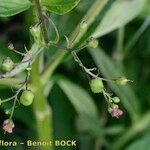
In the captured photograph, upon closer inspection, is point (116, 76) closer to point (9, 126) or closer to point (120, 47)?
point (120, 47)

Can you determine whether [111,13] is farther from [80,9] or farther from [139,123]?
[139,123]

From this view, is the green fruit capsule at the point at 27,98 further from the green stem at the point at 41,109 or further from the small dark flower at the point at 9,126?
the green stem at the point at 41,109

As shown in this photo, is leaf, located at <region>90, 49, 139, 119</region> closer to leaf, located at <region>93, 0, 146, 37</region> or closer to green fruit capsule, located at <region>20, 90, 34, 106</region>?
leaf, located at <region>93, 0, 146, 37</region>

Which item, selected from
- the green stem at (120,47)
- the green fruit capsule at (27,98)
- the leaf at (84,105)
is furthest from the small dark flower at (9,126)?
the green stem at (120,47)

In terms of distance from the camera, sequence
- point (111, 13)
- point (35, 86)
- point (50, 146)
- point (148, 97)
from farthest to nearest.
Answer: point (148, 97) → point (111, 13) → point (50, 146) → point (35, 86)

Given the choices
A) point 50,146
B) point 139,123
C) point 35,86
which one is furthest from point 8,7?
point 139,123

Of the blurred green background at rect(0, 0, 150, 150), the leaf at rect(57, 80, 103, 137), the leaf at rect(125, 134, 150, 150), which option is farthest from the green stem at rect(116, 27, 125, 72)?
the leaf at rect(125, 134, 150, 150)

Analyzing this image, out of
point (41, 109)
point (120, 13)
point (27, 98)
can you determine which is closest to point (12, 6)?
point (27, 98)
